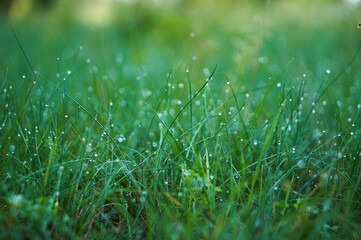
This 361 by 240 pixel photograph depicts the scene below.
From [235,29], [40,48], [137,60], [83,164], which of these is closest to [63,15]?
[40,48]

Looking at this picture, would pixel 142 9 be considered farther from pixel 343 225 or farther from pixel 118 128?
pixel 343 225

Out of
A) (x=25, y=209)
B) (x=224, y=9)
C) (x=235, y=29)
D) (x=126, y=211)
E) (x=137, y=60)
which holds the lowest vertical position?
(x=126, y=211)

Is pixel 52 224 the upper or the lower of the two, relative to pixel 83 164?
lower

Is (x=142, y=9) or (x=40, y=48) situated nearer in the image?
(x=40, y=48)

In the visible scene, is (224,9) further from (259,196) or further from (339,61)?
(259,196)

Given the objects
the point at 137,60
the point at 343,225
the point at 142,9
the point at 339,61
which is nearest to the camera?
the point at 343,225

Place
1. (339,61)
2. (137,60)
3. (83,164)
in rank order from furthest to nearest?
1. (137,60)
2. (339,61)
3. (83,164)

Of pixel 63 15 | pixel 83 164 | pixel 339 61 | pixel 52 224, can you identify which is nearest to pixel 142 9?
Answer: pixel 63 15

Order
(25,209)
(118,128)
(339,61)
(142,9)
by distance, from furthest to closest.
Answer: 1. (142,9)
2. (339,61)
3. (118,128)
4. (25,209)

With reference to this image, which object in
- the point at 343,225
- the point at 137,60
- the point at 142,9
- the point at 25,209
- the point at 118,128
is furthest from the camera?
the point at 142,9
